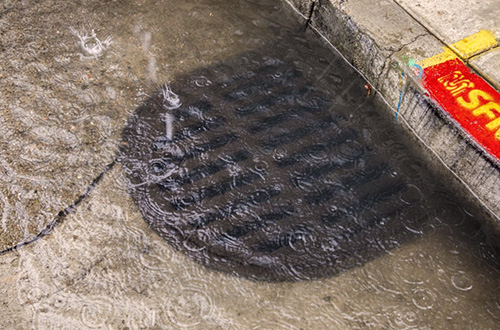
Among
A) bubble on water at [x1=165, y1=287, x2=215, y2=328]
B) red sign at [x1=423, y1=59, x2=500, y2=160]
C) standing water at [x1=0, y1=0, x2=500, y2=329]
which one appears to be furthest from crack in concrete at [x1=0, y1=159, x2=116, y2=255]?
red sign at [x1=423, y1=59, x2=500, y2=160]

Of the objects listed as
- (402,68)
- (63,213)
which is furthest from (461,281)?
(63,213)

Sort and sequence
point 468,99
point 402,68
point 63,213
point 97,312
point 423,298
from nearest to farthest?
point 97,312
point 423,298
point 63,213
point 468,99
point 402,68

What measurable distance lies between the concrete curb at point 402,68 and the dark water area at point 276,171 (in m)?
0.13

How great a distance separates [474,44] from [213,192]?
6.65 ft

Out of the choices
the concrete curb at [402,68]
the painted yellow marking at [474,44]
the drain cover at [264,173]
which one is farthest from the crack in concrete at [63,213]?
the painted yellow marking at [474,44]

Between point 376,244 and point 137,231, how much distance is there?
4.53ft

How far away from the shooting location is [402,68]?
309cm

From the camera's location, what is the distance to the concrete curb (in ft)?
9.05

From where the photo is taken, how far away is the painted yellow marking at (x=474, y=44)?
10.2 feet

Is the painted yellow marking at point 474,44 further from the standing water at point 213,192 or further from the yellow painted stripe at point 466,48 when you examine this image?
the standing water at point 213,192

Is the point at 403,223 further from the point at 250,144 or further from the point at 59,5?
the point at 59,5

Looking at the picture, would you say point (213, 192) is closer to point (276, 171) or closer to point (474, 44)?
point (276, 171)

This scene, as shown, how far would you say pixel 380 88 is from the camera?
3.33 meters

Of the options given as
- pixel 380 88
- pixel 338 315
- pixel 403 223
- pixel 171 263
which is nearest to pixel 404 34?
pixel 380 88
